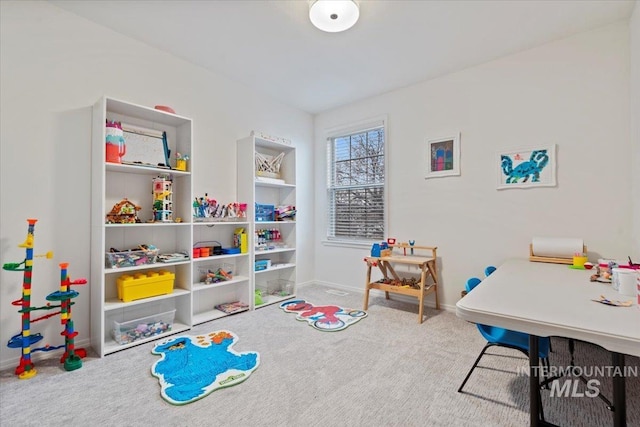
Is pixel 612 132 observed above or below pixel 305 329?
above

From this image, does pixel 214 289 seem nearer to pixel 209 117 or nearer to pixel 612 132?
pixel 209 117

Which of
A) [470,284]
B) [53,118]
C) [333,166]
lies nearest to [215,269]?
[53,118]

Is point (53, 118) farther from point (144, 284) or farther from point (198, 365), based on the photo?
point (198, 365)

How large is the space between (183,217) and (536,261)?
10.5 feet

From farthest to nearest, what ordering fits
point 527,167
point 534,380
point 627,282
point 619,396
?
point 527,167
point 627,282
point 534,380
point 619,396

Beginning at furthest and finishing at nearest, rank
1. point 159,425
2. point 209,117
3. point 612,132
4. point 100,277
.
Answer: point 209,117 → point 612,132 → point 100,277 → point 159,425

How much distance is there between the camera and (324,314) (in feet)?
10.2

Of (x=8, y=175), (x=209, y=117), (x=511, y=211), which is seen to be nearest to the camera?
(x=8, y=175)

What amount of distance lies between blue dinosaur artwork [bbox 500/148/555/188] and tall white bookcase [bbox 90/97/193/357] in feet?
9.93

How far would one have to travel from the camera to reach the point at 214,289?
328 cm

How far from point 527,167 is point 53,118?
13.2 feet

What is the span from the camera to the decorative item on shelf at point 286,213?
3.75 meters

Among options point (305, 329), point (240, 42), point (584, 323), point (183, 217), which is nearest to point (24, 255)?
point (183, 217)

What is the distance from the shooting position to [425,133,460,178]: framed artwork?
3.24 metres
